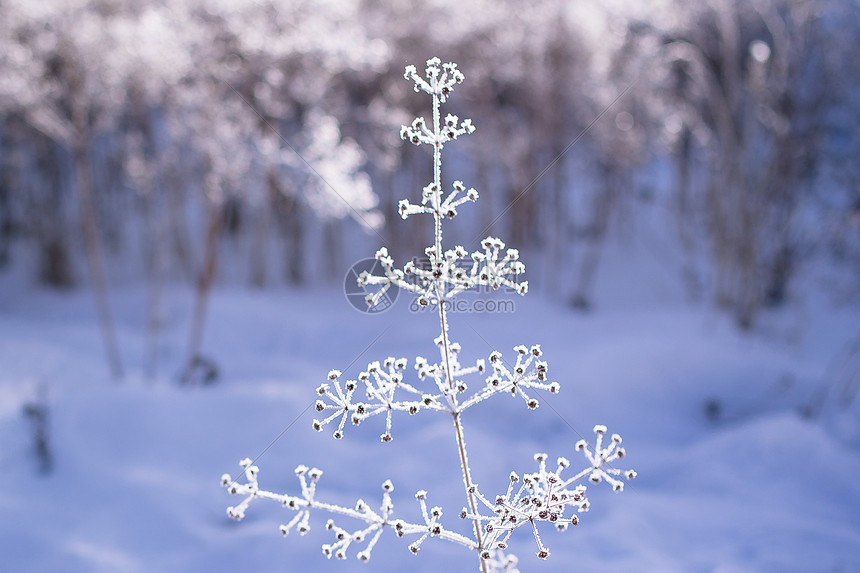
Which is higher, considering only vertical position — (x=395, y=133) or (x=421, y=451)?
(x=395, y=133)

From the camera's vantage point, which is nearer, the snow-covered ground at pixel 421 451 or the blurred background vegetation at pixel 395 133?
the snow-covered ground at pixel 421 451

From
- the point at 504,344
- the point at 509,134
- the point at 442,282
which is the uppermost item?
the point at 509,134

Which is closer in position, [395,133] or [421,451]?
[421,451]

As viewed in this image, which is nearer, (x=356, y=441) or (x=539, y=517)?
(x=539, y=517)

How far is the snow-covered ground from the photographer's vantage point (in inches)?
Result: 142

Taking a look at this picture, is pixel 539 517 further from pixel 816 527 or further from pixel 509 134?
pixel 509 134

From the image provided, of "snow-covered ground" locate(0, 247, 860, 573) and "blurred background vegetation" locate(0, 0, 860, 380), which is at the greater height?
"blurred background vegetation" locate(0, 0, 860, 380)

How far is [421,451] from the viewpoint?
4898 mm

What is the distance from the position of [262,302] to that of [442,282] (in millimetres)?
9028

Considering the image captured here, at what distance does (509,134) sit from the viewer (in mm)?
11109

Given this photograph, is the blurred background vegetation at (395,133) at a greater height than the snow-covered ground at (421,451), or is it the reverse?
the blurred background vegetation at (395,133)

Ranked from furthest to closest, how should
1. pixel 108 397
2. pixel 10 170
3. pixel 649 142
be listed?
pixel 649 142 → pixel 10 170 → pixel 108 397

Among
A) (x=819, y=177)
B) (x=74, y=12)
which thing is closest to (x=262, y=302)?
(x=74, y=12)

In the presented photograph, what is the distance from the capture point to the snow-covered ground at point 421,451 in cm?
360
